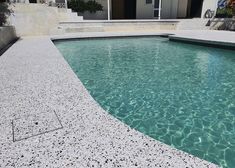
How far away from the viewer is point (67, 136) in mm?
2641

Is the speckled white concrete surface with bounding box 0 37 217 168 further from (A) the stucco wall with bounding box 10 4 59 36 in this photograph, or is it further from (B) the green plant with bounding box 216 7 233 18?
(B) the green plant with bounding box 216 7 233 18

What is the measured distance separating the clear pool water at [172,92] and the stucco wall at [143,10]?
10.9m

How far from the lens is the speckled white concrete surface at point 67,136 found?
7.21 feet

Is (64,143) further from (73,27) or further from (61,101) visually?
(73,27)

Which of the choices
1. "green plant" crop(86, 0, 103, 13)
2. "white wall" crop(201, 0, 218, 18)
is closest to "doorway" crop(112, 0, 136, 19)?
"green plant" crop(86, 0, 103, 13)

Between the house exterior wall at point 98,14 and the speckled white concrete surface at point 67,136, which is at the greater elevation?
the house exterior wall at point 98,14

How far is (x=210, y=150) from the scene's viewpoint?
307 centimetres

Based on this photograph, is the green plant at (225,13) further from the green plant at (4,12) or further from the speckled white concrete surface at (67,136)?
the speckled white concrete surface at (67,136)

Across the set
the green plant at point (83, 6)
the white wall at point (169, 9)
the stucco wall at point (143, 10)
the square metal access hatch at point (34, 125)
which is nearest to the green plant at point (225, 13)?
the white wall at point (169, 9)

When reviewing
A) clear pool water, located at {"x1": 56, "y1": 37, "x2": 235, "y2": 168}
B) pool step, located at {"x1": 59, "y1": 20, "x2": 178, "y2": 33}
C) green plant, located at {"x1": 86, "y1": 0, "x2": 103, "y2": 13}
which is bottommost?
clear pool water, located at {"x1": 56, "y1": 37, "x2": 235, "y2": 168}

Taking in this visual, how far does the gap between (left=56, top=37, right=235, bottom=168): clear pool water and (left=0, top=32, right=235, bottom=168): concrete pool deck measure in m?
0.93

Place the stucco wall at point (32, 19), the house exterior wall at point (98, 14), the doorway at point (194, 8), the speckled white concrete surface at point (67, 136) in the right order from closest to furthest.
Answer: the speckled white concrete surface at point (67, 136) < the stucco wall at point (32, 19) < the house exterior wall at point (98, 14) < the doorway at point (194, 8)

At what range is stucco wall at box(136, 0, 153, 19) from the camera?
1984cm

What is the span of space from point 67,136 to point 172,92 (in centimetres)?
337
